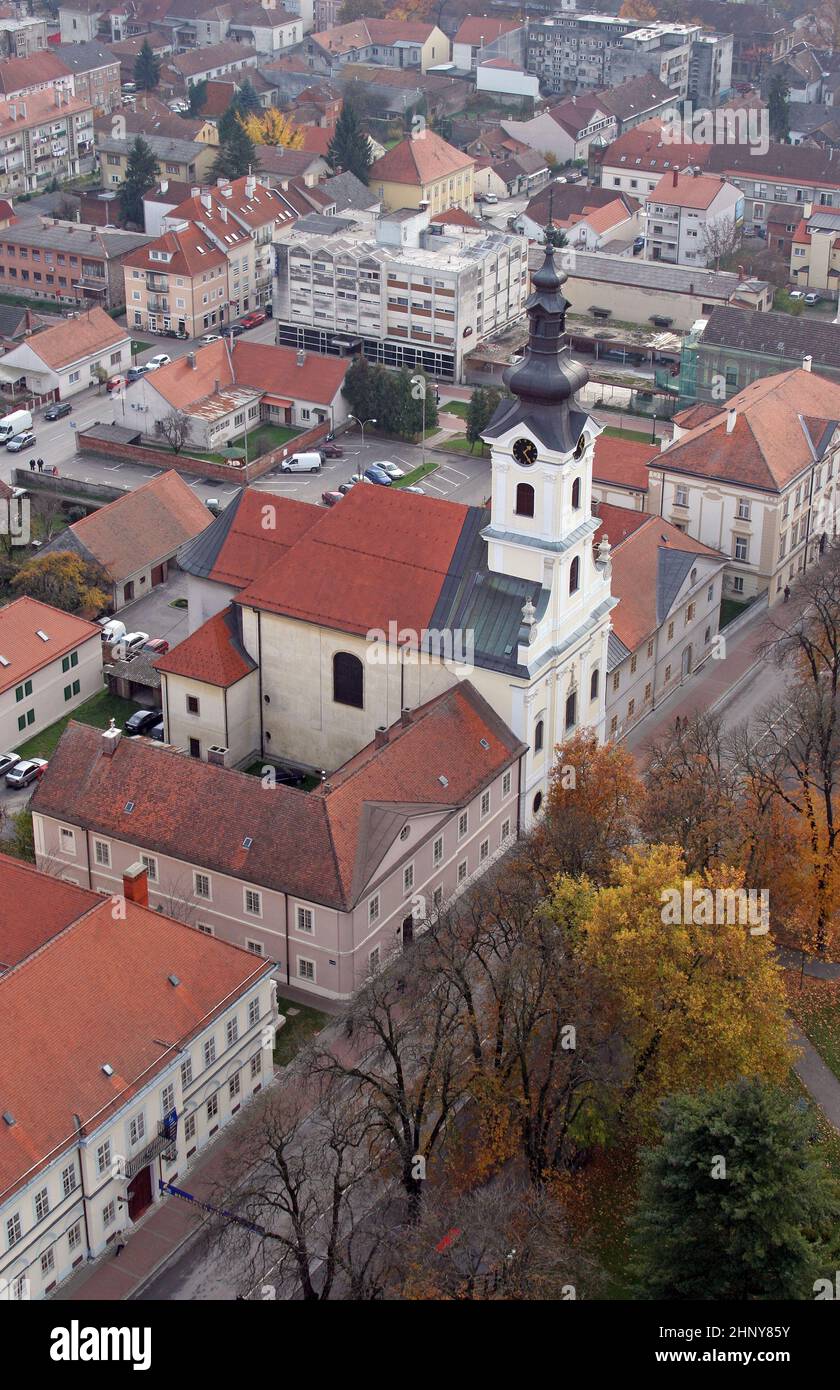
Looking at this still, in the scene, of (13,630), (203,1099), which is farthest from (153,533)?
(203,1099)

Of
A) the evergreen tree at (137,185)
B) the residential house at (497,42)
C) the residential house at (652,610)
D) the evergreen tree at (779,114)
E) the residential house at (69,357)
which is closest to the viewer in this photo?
the residential house at (652,610)

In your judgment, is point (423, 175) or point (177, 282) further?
point (423, 175)

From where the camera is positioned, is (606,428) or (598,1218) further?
(606,428)

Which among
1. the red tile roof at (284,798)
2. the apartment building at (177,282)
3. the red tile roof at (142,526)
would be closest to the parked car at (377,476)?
the red tile roof at (142,526)

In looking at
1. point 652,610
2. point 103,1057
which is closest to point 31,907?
point 103,1057

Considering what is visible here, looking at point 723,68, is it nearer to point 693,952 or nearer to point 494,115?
point 494,115

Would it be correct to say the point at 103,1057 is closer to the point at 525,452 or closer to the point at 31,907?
the point at 31,907

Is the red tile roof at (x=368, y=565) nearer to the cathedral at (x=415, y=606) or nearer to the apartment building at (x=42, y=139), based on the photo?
the cathedral at (x=415, y=606)
